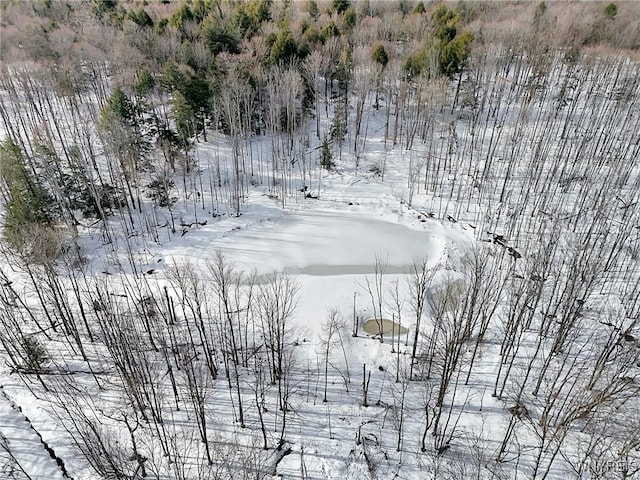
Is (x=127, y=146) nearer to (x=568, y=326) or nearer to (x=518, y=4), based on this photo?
(x=568, y=326)

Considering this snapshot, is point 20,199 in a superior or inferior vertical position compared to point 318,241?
superior

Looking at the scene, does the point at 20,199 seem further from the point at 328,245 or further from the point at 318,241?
the point at 328,245

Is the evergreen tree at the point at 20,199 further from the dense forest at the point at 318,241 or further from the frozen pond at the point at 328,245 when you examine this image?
the frozen pond at the point at 328,245

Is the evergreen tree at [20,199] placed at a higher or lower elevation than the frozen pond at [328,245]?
higher

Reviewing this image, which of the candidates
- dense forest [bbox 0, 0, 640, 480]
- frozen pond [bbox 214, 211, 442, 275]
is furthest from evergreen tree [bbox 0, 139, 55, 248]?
frozen pond [bbox 214, 211, 442, 275]

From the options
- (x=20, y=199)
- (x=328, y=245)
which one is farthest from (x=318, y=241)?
(x=20, y=199)

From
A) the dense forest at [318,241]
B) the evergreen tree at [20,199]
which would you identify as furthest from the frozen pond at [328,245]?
the evergreen tree at [20,199]

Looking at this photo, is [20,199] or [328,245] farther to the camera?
[328,245]

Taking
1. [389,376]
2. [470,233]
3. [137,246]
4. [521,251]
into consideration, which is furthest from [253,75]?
[389,376]

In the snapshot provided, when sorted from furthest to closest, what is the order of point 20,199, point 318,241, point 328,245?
point 318,241, point 328,245, point 20,199
